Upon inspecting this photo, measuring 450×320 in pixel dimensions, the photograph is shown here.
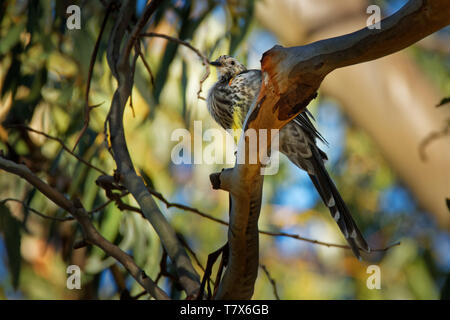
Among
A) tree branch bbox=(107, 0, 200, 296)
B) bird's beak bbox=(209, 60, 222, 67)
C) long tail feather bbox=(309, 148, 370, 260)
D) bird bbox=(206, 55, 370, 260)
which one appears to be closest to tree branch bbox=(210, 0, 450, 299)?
tree branch bbox=(107, 0, 200, 296)

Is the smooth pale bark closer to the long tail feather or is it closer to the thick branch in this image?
the long tail feather

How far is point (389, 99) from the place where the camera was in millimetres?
4844

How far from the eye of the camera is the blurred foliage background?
2.54 m

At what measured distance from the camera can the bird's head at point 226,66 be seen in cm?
260

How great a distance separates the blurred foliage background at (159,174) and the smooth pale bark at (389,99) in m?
0.18

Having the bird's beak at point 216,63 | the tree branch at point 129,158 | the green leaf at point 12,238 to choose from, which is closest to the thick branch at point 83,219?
the tree branch at point 129,158

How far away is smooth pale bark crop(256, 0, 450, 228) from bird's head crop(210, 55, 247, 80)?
7.12 ft

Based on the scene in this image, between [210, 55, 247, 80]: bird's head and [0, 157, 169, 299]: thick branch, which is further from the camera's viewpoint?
[210, 55, 247, 80]: bird's head

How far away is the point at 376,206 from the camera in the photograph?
16.6ft

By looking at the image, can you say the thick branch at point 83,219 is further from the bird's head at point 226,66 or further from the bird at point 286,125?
the bird's head at point 226,66

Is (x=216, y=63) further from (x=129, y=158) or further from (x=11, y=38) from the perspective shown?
(x=129, y=158)
